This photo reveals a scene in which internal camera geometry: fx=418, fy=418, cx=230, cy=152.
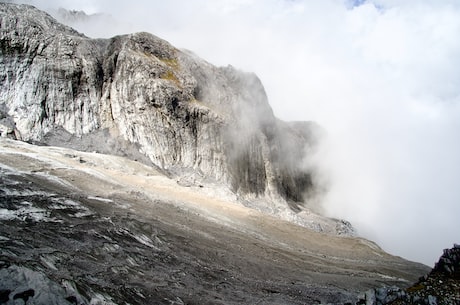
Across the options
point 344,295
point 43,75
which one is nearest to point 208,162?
point 43,75

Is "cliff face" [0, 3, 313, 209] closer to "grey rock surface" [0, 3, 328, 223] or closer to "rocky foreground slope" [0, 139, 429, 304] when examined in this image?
"grey rock surface" [0, 3, 328, 223]

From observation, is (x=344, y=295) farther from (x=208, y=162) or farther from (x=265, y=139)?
(x=265, y=139)

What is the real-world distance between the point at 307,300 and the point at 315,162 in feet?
246

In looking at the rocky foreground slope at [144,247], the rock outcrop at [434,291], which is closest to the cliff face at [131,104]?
the rocky foreground slope at [144,247]

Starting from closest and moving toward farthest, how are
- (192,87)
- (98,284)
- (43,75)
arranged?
(98,284)
(43,75)
(192,87)

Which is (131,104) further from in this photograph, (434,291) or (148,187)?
(434,291)

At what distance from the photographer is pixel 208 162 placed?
61156 millimetres

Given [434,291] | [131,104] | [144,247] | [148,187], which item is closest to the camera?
[434,291]

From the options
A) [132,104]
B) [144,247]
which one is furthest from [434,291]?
[132,104]

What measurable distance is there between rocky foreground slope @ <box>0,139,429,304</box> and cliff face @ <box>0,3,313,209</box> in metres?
8.87

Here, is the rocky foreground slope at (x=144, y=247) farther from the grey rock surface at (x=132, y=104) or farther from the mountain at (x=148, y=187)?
the grey rock surface at (x=132, y=104)

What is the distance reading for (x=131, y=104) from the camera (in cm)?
5875

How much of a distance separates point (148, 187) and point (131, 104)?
808 inches

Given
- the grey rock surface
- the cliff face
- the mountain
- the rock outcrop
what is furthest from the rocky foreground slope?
the cliff face
